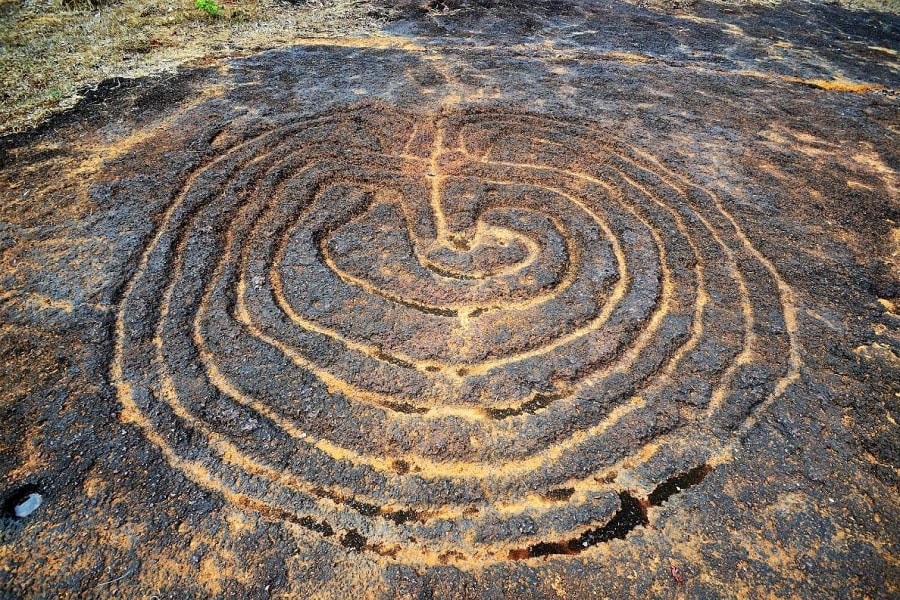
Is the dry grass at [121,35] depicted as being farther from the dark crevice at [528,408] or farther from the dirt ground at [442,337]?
the dark crevice at [528,408]

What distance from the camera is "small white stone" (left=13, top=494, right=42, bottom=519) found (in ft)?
7.76

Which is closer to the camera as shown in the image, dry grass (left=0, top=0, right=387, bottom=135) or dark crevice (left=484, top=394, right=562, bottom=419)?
dark crevice (left=484, top=394, right=562, bottom=419)

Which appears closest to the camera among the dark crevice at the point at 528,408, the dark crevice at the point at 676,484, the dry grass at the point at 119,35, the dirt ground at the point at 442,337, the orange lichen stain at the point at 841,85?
the dirt ground at the point at 442,337

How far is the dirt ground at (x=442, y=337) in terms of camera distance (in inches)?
92.7

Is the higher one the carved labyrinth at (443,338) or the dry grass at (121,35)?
the dry grass at (121,35)

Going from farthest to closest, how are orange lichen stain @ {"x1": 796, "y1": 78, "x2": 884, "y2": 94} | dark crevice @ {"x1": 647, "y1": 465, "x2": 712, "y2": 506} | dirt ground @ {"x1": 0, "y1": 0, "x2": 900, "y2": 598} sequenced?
orange lichen stain @ {"x1": 796, "y1": 78, "x2": 884, "y2": 94}, dark crevice @ {"x1": 647, "y1": 465, "x2": 712, "y2": 506}, dirt ground @ {"x1": 0, "y1": 0, "x2": 900, "y2": 598}

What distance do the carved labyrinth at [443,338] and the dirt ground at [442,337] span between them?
19 mm

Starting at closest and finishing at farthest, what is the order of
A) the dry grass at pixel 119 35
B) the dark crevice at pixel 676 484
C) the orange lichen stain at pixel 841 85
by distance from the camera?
1. the dark crevice at pixel 676 484
2. the dry grass at pixel 119 35
3. the orange lichen stain at pixel 841 85

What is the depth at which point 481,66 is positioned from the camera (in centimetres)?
646

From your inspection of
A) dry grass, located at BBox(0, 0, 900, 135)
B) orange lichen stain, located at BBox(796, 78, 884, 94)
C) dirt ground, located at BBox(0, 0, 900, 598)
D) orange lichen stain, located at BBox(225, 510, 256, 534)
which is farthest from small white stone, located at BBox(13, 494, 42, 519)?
orange lichen stain, located at BBox(796, 78, 884, 94)

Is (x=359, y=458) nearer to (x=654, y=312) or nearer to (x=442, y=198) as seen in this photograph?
(x=654, y=312)

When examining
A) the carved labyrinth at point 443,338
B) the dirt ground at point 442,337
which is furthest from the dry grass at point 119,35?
the carved labyrinth at point 443,338

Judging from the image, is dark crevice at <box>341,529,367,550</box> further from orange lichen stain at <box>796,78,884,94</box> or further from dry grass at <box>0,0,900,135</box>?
orange lichen stain at <box>796,78,884,94</box>

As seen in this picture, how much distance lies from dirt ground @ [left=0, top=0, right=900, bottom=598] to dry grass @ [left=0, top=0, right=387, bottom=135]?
120 mm
